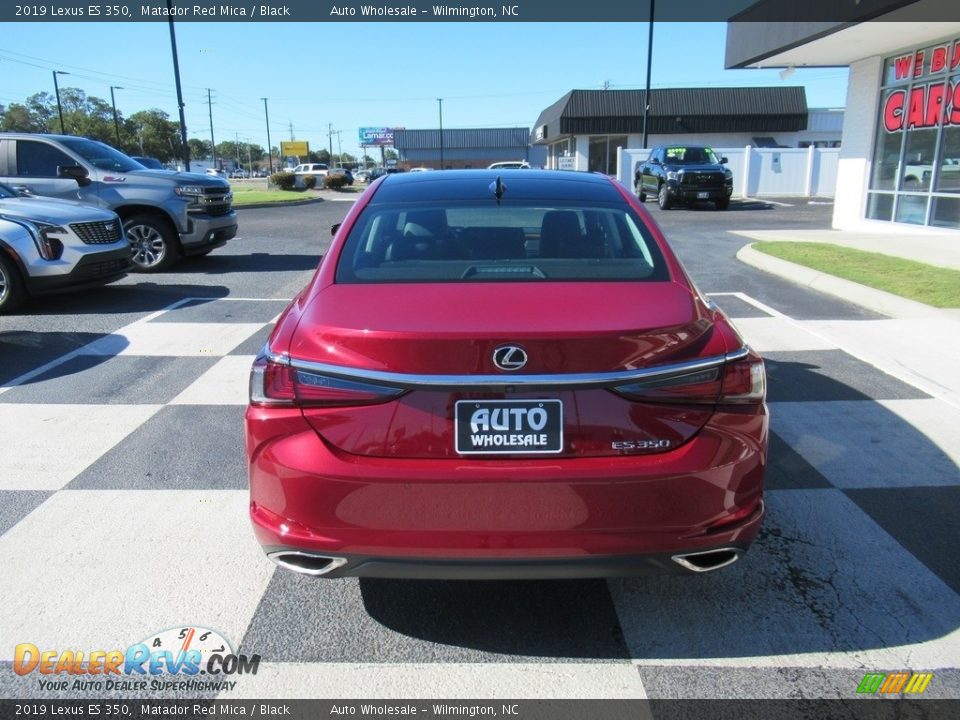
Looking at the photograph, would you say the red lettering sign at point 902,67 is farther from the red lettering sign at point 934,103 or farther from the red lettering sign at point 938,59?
Result: the red lettering sign at point 934,103

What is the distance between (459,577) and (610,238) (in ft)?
5.46

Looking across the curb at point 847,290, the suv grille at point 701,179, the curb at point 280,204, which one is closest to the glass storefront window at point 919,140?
the curb at point 847,290

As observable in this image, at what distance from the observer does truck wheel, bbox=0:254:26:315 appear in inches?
303

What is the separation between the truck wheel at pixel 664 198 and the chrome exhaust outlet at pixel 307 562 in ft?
73.5

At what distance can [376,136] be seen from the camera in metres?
94.8

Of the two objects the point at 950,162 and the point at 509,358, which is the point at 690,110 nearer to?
the point at 950,162

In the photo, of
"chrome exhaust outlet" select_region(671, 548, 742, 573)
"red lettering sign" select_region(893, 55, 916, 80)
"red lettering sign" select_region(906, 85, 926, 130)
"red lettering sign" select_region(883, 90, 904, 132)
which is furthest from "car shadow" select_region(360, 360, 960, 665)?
"red lettering sign" select_region(893, 55, 916, 80)

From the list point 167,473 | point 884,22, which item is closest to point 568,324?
point 167,473

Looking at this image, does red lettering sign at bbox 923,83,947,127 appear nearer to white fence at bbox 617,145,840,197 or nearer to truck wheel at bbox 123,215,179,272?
truck wheel at bbox 123,215,179,272

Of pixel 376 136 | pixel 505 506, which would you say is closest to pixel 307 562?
pixel 505 506

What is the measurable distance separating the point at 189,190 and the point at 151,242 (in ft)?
3.08

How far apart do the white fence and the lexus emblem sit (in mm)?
29699

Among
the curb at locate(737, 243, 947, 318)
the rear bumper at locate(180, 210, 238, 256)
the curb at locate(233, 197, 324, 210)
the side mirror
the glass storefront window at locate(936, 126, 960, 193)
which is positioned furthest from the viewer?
the curb at locate(233, 197, 324, 210)

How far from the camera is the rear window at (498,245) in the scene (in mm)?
2883
